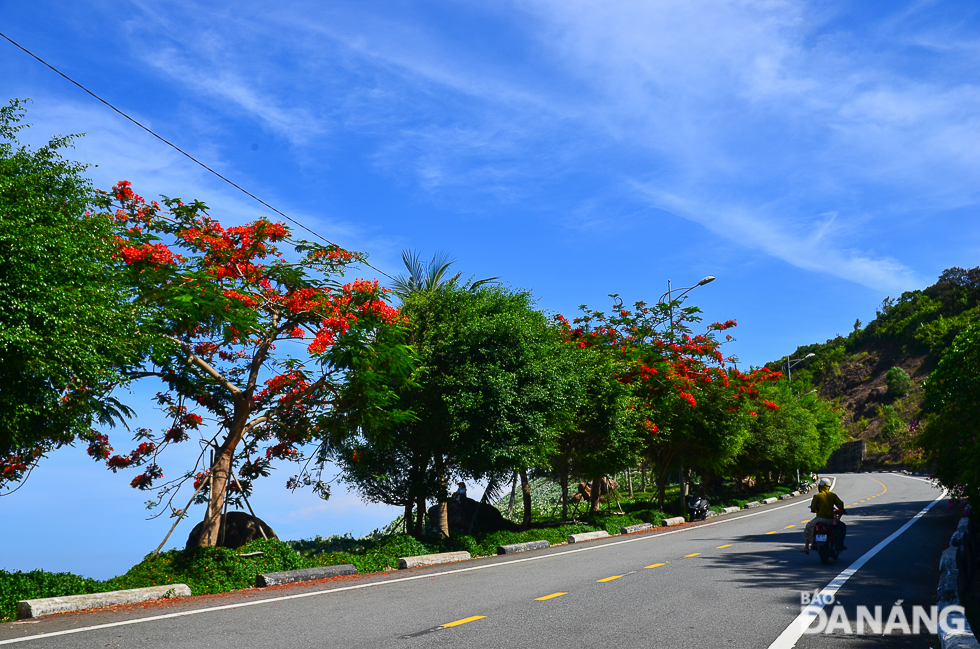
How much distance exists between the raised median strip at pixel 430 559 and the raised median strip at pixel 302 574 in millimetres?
1385

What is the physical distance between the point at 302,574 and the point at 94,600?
390 cm

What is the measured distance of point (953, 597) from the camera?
817 centimetres

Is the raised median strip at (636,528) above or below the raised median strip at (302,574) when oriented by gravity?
below

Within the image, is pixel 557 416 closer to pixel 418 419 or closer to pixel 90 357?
pixel 418 419

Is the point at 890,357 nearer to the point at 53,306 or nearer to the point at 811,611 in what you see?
the point at 811,611

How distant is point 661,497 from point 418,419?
19097 mm

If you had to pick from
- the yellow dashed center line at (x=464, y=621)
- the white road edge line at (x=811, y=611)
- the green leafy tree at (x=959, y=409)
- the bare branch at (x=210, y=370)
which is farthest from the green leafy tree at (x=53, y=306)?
the green leafy tree at (x=959, y=409)

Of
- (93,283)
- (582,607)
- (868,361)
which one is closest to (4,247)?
(93,283)

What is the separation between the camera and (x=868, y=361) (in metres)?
130

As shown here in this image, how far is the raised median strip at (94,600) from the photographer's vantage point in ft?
29.7

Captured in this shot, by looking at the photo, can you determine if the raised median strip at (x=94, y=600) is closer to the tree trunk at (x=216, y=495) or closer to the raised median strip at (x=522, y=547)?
the tree trunk at (x=216, y=495)

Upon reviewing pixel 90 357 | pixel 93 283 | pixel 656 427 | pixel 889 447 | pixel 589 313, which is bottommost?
pixel 889 447

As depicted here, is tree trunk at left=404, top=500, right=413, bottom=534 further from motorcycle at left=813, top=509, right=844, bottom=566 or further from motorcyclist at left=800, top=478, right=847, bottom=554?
motorcycle at left=813, top=509, right=844, bottom=566

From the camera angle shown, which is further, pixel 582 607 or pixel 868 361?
pixel 868 361
